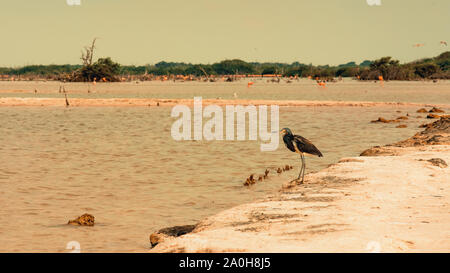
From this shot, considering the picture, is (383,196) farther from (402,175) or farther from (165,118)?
(165,118)

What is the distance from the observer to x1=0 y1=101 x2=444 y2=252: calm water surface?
958cm

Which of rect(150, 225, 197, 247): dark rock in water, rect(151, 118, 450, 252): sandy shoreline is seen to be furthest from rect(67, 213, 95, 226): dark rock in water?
rect(151, 118, 450, 252): sandy shoreline

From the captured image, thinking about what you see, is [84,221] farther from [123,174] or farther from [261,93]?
[261,93]

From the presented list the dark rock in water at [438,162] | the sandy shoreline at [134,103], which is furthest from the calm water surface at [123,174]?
the sandy shoreline at [134,103]

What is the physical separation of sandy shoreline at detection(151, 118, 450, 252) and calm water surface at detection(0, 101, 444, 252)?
1389 millimetres

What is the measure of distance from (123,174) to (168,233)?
6411 millimetres

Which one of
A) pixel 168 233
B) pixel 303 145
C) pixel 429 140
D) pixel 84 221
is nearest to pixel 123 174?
pixel 303 145

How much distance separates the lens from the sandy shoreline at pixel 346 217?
21.9 feet

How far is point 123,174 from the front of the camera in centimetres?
1494

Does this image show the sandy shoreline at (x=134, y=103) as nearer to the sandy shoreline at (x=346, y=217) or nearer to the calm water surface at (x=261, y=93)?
the calm water surface at (x=261, y=93)

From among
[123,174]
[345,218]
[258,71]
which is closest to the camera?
[345,218]

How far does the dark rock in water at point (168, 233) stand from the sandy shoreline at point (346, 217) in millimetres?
36

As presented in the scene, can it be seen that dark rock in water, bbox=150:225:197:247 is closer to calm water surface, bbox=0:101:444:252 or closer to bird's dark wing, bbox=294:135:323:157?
calm water surface, bbox=0:101:444:252
